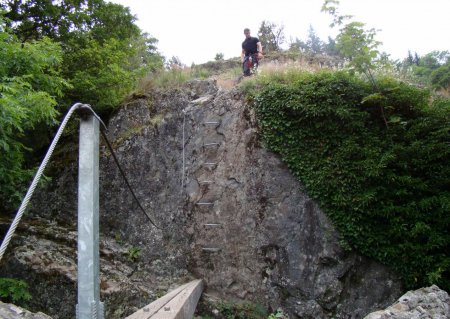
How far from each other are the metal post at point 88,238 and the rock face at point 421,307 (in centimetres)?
362

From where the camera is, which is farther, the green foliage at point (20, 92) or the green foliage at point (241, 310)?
the green foliage at point (241, 310)

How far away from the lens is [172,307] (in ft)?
14.7

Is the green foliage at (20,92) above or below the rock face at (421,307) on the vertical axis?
above

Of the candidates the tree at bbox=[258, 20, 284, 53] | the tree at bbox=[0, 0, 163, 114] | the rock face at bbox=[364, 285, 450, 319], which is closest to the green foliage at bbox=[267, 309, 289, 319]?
the rock face at bbox=[364, 285, 450, 319]

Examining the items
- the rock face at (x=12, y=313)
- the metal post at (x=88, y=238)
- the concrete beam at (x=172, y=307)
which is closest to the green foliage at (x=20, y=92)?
the rock face at (x=12, y=313)

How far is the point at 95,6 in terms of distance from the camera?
875 centimetres

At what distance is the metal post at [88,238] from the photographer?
2094mm

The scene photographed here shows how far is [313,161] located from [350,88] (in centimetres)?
175

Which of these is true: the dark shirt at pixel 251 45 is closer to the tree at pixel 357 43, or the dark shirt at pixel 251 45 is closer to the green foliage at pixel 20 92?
the tree at pixel 357 43

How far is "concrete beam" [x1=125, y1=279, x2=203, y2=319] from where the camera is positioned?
4.03 meters

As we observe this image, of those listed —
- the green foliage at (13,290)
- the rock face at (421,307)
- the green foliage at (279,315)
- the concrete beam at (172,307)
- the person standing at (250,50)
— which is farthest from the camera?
the person standing at (250,50)

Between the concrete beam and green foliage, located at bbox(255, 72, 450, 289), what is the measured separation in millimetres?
3038

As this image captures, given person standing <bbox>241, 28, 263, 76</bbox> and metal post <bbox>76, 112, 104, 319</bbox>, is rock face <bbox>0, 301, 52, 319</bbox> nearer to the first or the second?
metal post <bbox>76, 112, 104, 319</bbox>

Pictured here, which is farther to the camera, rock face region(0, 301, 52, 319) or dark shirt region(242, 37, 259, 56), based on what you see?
dark shirt region(242, 37, 259, 56)
